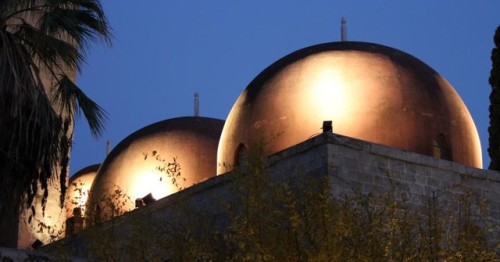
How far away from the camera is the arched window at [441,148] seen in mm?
12680

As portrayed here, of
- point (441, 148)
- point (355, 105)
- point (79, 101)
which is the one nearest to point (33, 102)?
point (79, 101)

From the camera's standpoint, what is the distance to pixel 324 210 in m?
7.09

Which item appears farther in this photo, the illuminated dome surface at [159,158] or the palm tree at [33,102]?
the illuminated dome surface at [159,158]

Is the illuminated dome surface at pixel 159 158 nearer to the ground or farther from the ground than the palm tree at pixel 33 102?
farther from the ground

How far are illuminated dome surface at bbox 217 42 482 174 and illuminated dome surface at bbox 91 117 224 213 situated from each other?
6.52ft

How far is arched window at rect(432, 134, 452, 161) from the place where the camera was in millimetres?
12680

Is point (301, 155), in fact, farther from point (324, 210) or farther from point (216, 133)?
point (216, 133)

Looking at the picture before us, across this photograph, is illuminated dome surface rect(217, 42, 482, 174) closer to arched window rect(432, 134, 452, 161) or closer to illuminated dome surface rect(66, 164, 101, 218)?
arched window rect(432, 134, 452, 161)

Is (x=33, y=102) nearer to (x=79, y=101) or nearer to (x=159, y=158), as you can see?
(x=79, y=101)

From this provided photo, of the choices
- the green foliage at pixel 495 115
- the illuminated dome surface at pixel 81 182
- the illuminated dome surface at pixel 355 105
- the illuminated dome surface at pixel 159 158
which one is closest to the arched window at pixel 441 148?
the illuminated dome surface at pixel 355 105

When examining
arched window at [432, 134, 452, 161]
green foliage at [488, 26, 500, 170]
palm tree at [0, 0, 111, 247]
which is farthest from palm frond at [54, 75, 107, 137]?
green foliage at [488, 26, 500, 170]

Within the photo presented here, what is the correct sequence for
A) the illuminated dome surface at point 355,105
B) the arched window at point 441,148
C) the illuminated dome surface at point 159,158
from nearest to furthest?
the illuminated dome surface at point 355,105
the arched window at point 441,148
the illuminated dome surface at point 159,158

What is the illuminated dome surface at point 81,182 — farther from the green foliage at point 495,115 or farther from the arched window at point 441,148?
the arched window at point 441,148

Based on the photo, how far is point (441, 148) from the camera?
12789 millimetres
